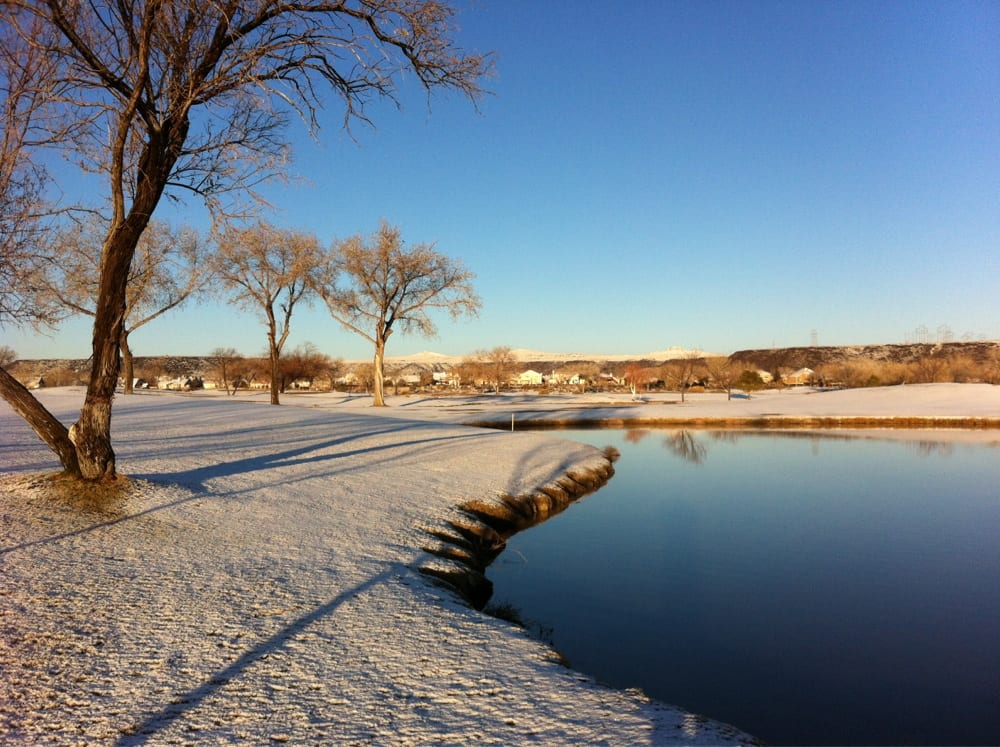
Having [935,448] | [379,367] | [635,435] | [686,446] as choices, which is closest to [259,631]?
[686,446]

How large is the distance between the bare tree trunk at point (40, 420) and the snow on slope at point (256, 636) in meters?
0.62

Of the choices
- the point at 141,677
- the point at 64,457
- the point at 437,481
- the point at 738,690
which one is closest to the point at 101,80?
the point at 64,457

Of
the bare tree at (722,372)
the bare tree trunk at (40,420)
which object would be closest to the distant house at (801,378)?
the bare tree at (722,372)

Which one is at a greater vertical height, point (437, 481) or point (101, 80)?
point (101, 80)

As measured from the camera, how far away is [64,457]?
30.5 ft

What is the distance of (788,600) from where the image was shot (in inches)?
361

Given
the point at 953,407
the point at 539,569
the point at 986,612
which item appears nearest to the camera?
the point at 986,612

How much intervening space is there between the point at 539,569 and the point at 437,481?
13.8ft

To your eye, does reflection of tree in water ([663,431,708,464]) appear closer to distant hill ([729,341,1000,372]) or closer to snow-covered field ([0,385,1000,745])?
snow-covered field ([0,385,1000,745])

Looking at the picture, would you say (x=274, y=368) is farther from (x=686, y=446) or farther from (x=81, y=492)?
(x=81, y=492)

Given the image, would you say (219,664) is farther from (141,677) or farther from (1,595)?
(1,595)

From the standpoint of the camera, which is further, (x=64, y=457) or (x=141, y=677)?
(x=64, y=457)

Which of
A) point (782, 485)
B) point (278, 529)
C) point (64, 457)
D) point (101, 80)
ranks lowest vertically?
point (782, 485)

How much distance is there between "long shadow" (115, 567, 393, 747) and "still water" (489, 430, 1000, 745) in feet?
8.96
